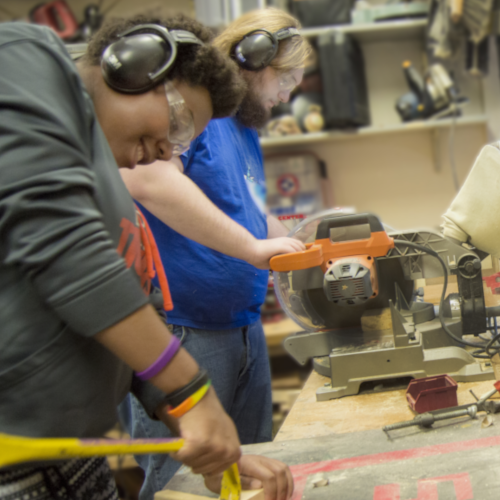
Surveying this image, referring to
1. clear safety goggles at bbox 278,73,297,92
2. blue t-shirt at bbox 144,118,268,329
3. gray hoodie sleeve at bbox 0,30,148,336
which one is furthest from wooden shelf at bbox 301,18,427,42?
gray hoodie sleeve at bbox 0,30,148,336

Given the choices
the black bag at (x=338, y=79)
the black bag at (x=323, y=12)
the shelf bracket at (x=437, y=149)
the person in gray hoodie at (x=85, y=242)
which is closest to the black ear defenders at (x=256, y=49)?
the person in gray hoodie at (x=85, y=242)

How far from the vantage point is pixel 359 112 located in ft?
9.41

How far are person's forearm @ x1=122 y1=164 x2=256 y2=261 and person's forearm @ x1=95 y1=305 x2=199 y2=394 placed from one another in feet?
1.77

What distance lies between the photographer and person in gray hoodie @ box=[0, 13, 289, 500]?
561 mm

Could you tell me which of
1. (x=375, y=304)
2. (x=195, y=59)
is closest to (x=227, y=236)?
(x=375, y=304)

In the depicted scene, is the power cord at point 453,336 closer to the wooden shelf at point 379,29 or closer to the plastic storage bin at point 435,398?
the plastic storage bin at point 435,398

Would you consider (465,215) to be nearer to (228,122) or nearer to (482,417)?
(482,417)

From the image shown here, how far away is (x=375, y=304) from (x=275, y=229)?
0.45m

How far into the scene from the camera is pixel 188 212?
115 cm

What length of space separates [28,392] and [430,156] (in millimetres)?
2904

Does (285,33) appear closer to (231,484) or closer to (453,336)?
(453,336)

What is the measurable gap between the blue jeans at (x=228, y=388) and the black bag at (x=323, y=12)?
79.0 inches

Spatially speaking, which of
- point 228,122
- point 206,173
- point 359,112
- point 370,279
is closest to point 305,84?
point 359,112

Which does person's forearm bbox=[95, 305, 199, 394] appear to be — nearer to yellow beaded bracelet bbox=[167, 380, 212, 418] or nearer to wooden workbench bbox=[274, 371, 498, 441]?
yellow beaded bracelet bbox=[167, 380, 212, 418]
